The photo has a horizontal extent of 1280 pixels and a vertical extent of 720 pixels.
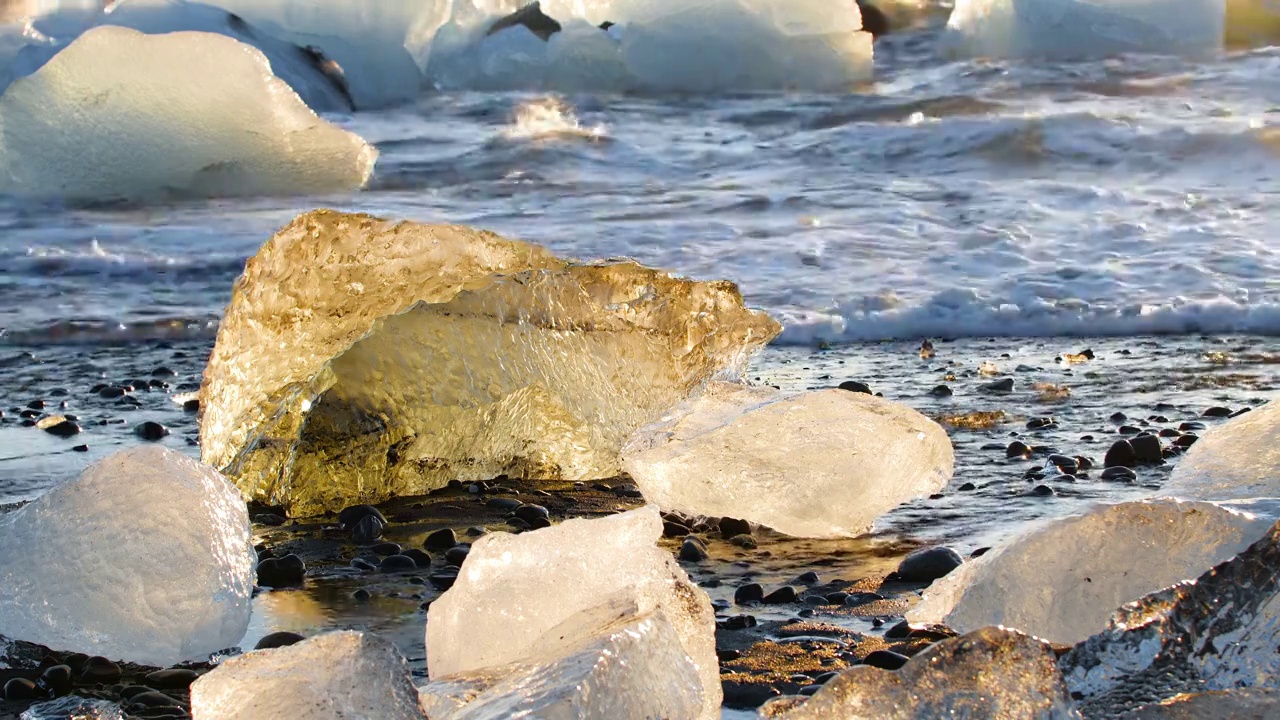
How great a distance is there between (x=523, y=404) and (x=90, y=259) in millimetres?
5105

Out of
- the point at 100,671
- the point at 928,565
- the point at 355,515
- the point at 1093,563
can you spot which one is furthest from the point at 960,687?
the point at 355,515

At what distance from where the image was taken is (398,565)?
301 centimetres

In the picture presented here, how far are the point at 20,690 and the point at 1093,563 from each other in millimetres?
1720

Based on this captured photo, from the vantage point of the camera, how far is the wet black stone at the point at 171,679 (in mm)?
2303

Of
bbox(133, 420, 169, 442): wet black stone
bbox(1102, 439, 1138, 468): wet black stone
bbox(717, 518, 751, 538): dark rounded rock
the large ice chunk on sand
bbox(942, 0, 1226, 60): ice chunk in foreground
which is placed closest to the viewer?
bbox(717, 518, 751, 538): dark rounded rock

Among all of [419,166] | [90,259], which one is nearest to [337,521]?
[90,259]

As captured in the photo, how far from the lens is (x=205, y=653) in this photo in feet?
7.97

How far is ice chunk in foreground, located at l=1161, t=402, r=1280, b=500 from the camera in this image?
9.27ft

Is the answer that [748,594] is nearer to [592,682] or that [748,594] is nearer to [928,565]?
[928,565]

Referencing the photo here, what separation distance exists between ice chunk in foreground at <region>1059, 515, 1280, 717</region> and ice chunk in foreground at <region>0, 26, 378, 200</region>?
9.18m

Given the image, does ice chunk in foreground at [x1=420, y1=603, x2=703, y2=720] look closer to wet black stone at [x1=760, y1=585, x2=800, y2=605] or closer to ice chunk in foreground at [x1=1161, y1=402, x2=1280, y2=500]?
wet black stone at [x1=760, y1=585, x2=800, y2=605]

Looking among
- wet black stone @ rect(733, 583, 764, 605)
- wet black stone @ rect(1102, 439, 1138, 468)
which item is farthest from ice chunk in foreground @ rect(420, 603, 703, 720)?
wet black stone @ rect(1102, 439, 1138, 468)

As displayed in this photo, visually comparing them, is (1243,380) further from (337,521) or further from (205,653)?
(205,653)

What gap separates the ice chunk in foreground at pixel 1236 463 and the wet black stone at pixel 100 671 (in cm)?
195
